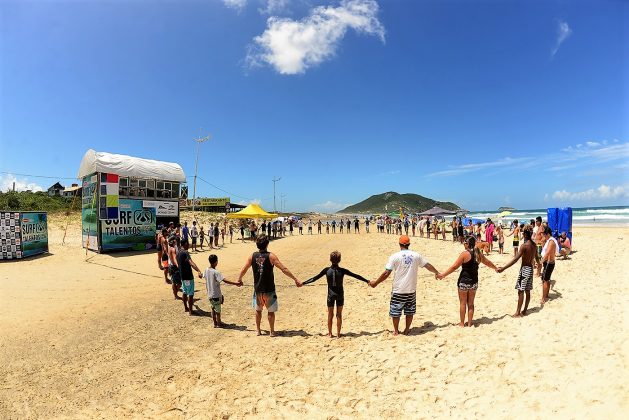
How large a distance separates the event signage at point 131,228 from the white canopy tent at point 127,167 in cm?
173

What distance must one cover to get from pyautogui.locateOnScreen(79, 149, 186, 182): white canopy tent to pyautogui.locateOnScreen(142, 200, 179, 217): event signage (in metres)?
1.55

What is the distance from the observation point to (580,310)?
608 centimetres

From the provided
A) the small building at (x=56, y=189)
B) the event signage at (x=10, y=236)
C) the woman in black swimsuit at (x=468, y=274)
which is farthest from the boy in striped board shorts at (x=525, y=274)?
the small building at (x=56, y=189)

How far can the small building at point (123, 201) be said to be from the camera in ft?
58.2

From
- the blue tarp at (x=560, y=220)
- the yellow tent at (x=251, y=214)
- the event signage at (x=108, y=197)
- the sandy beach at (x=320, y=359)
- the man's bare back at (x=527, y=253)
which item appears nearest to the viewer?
the sandy beach at (x=320, y=359)

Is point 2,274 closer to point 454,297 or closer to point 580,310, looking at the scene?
point 454,297

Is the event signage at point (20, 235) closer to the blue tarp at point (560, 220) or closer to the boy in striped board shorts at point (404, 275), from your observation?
the boy in striped board shorts at point (404, 275)

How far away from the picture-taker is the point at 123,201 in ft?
61.3

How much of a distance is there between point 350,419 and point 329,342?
2148 mm

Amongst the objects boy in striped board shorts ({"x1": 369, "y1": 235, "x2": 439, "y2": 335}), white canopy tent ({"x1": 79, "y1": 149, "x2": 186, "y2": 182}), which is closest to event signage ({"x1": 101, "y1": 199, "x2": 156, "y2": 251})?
white canopy tent ({"x1": 79, "y1": 149, "x2": 186, "y2": 182})

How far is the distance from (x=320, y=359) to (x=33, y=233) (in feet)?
57.6

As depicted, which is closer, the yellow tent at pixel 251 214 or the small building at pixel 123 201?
the small building at pixel 123 201

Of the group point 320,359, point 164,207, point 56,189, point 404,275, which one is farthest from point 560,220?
point 56,189

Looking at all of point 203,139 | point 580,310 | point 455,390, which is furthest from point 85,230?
point 203,139
